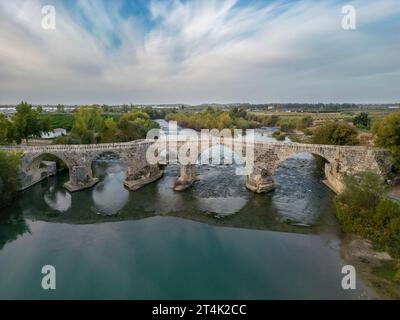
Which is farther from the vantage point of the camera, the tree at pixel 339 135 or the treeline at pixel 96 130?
the treeline at pixel 96 130

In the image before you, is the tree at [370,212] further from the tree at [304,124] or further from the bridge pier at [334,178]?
the tree at [304,124]

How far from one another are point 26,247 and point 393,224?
2209 cm

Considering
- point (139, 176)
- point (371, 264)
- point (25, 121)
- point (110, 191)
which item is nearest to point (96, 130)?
point (25, 121)

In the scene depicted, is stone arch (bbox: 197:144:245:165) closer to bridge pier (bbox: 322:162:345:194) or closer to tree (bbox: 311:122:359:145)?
tree (bbox: 311:122:359:145)

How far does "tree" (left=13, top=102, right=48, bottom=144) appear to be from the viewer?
36.6 m

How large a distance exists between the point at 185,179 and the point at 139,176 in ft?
16.3

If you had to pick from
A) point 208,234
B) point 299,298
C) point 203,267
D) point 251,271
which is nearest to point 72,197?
point 208,234

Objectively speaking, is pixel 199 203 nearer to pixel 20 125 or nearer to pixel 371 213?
pixel 371 213

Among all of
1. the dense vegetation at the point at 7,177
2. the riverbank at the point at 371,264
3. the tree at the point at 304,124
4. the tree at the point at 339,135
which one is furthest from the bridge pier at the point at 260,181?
the tree at the point at 304,124

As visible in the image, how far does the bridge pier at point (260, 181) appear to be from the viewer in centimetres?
2773

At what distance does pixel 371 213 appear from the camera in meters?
18.0

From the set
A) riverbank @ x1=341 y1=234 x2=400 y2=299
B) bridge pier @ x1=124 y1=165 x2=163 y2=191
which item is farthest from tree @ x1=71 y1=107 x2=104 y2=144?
riverbank @ x1=341 y1=234 x2=400 y2=299

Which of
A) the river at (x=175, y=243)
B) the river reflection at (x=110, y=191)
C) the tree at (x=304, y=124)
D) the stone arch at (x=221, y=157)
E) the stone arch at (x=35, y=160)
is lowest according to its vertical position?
the river at (x=175, y=243)

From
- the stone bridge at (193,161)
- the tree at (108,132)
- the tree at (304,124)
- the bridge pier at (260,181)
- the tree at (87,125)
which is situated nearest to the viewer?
the stone bridge at (193,161)
